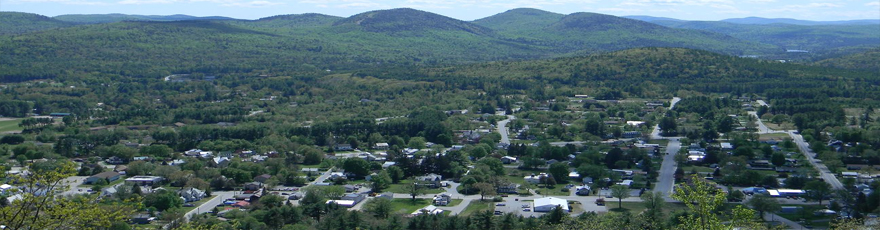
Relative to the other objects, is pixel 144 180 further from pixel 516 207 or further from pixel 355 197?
pixel 516 207

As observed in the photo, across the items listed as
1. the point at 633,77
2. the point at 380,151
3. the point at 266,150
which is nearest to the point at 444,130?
the point at 380,151

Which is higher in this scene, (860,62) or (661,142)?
(661,142)

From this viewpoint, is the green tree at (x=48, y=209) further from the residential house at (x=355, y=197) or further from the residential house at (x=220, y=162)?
the residential house at (x=220, y=162)

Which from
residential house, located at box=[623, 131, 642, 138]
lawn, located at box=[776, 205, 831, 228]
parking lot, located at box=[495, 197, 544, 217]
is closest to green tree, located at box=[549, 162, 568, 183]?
parking lot, located at box=[495, 197, 544, 217]

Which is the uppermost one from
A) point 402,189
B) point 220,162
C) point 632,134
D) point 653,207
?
point 653,207

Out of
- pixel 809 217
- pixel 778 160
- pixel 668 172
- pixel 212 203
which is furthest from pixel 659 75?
pixel 212 203

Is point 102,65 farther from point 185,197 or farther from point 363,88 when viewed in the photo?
point 185,197
